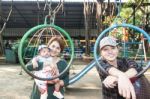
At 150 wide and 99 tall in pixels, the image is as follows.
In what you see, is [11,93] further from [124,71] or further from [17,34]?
[17,34]

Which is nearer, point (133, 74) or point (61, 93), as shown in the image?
point (133, 74)

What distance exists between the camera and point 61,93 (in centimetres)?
445

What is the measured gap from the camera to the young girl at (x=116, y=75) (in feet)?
10.6

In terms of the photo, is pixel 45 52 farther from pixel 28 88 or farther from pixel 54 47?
pixel 28 88

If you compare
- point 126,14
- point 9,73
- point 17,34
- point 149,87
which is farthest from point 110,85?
point 17,34

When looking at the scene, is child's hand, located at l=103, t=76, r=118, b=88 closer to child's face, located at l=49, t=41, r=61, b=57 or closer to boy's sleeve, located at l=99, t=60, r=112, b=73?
boy's sleeve, located at l=99, t=60, r=112, b=73

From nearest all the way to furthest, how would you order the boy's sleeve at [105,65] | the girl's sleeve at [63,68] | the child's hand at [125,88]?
the child's hand at [125,88], the boy's sleeve at [105,65], the girl's sleeve at [63,68]

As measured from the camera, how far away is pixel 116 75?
3271mm

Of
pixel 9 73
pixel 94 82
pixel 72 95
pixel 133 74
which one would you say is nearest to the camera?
pixel 133 74

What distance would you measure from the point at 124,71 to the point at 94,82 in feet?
26.9

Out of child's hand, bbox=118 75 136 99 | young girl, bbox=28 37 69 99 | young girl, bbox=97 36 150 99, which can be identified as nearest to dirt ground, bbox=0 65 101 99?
young girl, bbox=28 37 69 99

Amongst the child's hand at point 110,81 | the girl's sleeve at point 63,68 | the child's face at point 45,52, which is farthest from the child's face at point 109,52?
the child's face at point 45,52

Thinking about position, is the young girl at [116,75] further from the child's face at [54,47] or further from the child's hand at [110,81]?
the child's face at [54,47]

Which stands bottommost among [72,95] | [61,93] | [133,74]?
[72,95]
